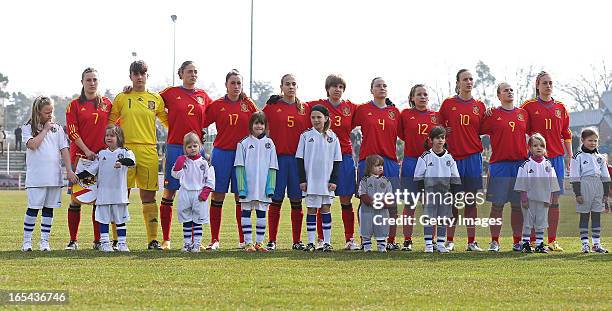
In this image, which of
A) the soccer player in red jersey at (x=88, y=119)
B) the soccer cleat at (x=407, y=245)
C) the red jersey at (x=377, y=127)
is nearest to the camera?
the soccer player in red jersey at (x=88, y=119)

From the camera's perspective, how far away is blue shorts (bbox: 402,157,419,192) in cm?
1331

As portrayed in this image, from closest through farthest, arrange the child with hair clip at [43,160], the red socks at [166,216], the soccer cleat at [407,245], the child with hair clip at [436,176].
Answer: the child with hair clip at [43,160]
the child with hair clip at [436,176]
the red socks at [166,216]
the soccer cleat at [407,245]

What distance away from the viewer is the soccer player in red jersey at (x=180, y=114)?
1307cm

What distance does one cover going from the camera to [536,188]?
1327cm

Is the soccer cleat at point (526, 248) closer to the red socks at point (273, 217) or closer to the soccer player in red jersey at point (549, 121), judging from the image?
the soccer player in red jersey at point (549, 121)

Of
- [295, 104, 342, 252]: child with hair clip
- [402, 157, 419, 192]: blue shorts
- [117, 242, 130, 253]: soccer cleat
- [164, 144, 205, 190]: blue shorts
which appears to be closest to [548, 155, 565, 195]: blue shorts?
[402, 157, 419, 192]: blue shorts

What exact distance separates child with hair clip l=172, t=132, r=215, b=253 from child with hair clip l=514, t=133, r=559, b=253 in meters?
4.09

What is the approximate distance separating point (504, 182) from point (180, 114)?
4.38m

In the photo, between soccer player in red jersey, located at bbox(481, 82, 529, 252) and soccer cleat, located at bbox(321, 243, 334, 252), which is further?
soccer player in red jersey, located at bbox(481, 82, 529, 252)

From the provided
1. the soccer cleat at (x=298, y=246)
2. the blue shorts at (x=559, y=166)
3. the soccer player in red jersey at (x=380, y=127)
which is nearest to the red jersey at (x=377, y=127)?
the soccer player in red jersey at (x=380, y=127)

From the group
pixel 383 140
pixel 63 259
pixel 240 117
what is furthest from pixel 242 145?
pixel 63 259

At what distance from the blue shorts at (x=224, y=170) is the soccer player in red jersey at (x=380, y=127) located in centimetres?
166

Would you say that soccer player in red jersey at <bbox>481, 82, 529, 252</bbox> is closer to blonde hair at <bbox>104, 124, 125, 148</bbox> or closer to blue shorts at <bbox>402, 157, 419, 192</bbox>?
blue shorts at <bbox>402, 157, 419, 192</bbox>

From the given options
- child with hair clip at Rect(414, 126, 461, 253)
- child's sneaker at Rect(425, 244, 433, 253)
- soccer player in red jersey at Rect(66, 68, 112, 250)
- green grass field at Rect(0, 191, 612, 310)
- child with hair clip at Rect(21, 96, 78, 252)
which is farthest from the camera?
child's sneaker at Rect(425, 244, 433, 253)
